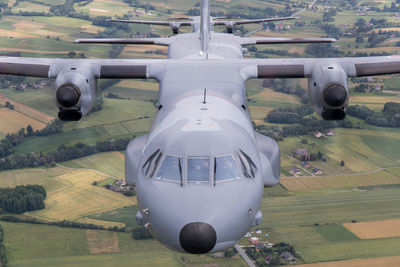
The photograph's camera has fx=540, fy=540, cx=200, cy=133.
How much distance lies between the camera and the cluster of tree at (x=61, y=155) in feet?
218

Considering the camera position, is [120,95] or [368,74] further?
[120,95]

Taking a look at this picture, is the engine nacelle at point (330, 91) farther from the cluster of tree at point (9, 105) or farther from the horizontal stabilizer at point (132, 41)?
the cluster of tree at point (9, 105)

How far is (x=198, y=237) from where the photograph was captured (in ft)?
43.5

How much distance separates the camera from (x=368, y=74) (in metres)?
22.4

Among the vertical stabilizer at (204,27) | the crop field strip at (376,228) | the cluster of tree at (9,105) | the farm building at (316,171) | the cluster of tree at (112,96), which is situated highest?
the vertical stabilizer at (204,27)

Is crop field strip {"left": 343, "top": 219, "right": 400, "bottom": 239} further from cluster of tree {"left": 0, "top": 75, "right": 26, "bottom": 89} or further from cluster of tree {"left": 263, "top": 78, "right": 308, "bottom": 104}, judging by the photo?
cluster of tree {"left": 0, "top": 75, "right": 26, "bottom": 89}

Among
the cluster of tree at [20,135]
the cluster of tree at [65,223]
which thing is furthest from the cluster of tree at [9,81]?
the cluster of tree at [65,223]

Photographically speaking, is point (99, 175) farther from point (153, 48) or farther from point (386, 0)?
point (386, 0)

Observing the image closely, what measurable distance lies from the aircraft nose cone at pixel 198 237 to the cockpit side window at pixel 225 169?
5.12ft

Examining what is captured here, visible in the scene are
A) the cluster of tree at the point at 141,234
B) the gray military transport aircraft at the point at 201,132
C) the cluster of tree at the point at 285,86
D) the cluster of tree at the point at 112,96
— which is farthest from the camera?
the cluster of tree at the point at 112,96

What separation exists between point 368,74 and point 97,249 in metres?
36.4

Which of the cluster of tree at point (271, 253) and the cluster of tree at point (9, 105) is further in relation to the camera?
the cluster of tree at point (9, 105)

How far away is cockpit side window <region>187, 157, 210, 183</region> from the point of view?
47.3ft

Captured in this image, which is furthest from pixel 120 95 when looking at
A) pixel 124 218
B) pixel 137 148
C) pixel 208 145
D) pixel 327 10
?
pixel 327 10
